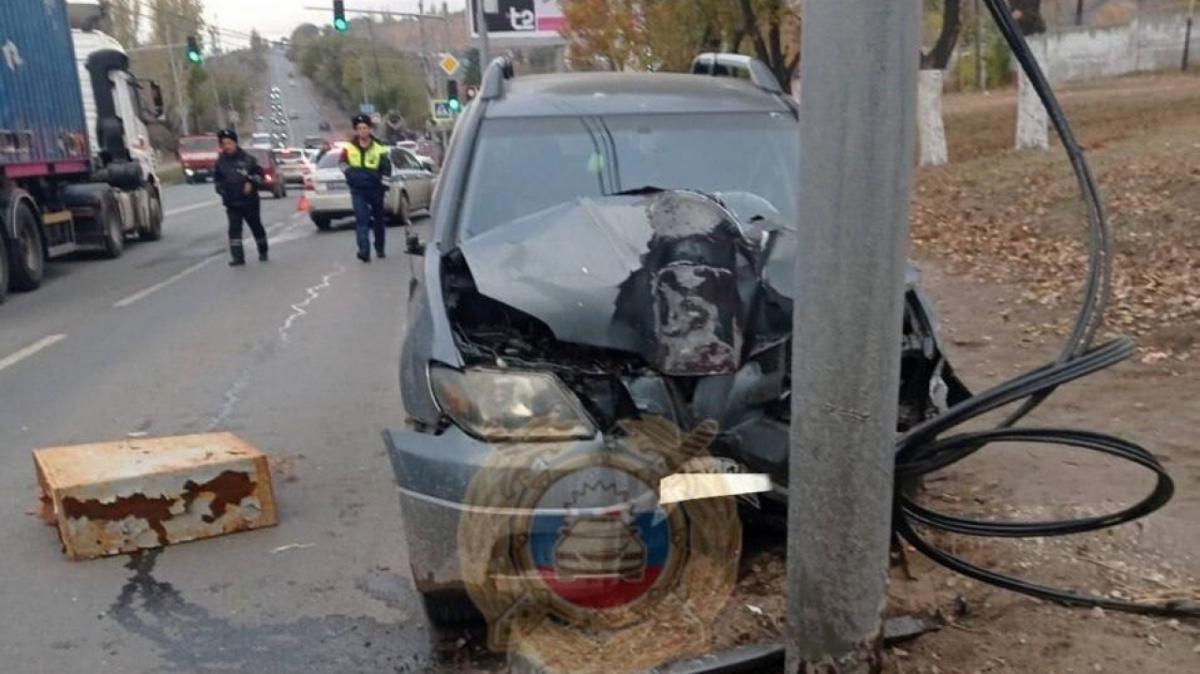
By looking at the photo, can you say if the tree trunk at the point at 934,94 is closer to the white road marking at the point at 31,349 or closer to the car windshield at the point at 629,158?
the white road marking at the point at 31,349

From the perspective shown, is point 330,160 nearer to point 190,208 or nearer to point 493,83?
point 190,208

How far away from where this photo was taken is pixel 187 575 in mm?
4691

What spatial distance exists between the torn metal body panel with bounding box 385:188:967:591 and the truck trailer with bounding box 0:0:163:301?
36.4 feet

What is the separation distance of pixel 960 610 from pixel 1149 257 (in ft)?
21.6

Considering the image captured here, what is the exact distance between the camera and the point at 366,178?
49.6 feet

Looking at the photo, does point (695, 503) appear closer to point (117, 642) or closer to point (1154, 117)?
point (117, 642)

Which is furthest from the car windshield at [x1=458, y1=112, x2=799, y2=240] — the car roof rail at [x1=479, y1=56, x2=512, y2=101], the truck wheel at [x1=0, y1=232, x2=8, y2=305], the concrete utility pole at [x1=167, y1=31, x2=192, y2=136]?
the concrete utility pole at [x1=167, y1=31, x2=192, y2=136]

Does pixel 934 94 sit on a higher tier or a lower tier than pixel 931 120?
higher

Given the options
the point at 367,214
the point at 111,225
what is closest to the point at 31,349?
the point at 367,214

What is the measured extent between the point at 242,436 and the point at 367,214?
29.1 ft

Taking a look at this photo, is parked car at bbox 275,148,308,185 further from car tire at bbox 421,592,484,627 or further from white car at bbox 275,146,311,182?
car tire at bbox 421,592,484,627

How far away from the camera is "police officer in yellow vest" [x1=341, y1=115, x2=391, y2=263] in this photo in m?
15.1

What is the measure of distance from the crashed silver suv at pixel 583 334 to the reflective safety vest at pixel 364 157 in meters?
10.6

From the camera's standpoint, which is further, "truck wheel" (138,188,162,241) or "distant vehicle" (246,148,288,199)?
"distant vehicle" (246,148,288,199)
